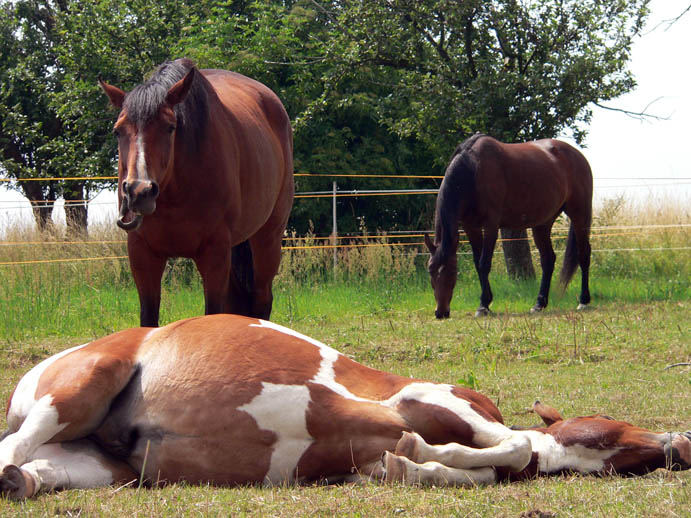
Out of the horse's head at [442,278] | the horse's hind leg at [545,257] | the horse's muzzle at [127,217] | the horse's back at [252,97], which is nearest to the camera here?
the horse's muzzle at [127,217]

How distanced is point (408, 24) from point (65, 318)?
28.1 feet

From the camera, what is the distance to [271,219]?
21.4 feet

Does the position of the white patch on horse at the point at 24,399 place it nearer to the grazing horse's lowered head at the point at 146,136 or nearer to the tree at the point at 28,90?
the grazing horse's lowered head at the point at 146,136

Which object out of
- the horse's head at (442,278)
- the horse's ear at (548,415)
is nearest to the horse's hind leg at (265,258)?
the horse's ear at (548,415)

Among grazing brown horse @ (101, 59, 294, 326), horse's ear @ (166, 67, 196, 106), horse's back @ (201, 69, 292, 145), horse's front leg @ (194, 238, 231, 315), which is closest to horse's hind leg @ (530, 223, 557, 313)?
horse's back @ (201, 69, 292, 145)

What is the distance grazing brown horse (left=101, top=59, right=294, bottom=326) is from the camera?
4191mm

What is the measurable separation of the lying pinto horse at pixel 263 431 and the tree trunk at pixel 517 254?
11.5 m

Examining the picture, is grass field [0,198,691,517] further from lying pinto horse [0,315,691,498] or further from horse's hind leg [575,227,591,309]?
horse's hind leg [575,227,591,309]

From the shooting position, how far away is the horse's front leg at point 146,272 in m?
4.83

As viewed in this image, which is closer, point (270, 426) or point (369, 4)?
point (270, 426)

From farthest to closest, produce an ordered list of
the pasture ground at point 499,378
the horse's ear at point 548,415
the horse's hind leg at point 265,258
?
the horse's hind leg at point 265,258, the horse's ear at point 548,415, the pasture ground at point 499,378

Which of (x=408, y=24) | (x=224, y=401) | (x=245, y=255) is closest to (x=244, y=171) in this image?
(x=245, y=255)

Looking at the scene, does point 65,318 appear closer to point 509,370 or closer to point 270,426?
Result: point 509,370

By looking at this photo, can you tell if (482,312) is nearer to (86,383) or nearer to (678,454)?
(678,454)
